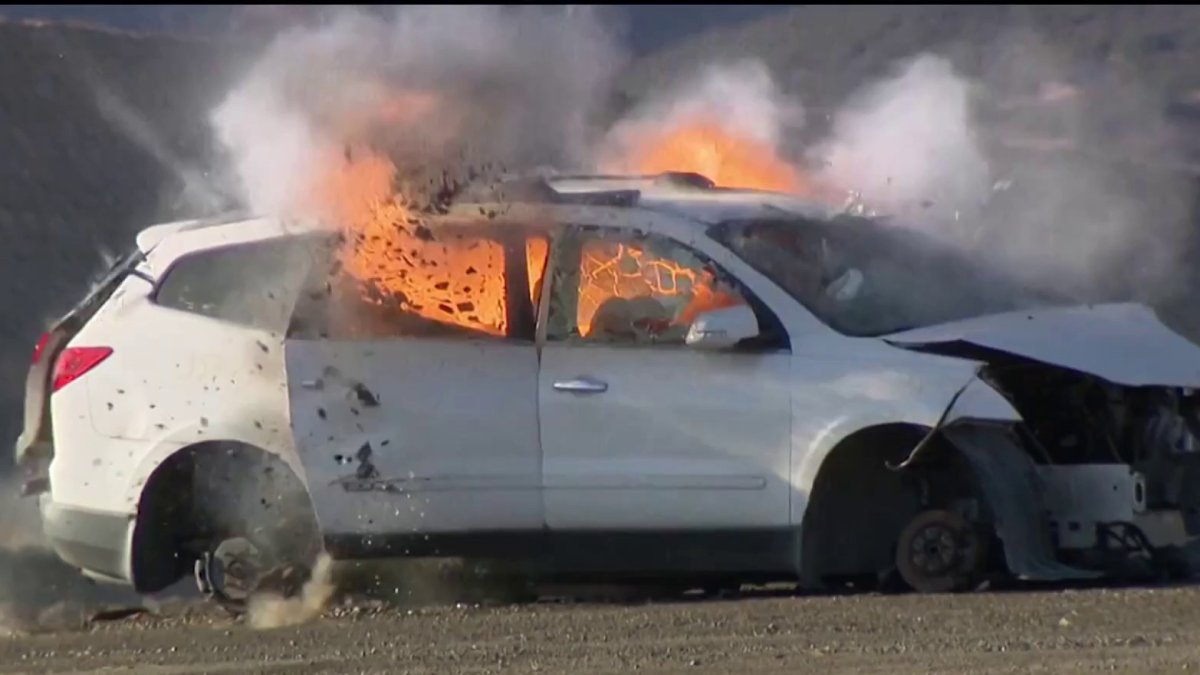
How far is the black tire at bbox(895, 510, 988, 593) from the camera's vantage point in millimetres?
8539

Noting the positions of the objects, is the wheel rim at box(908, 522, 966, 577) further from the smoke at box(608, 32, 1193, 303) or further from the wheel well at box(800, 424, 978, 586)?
the smoke at box(608, 32, 1193, 303)

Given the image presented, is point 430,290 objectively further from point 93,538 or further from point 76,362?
point 93,538

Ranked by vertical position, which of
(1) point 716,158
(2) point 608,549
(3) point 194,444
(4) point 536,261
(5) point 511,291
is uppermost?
(1) point 716,158

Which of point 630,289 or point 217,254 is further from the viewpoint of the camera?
point 217,254

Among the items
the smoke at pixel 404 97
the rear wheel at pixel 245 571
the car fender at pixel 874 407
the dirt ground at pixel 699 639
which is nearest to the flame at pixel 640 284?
the car fender at pixel 874 407

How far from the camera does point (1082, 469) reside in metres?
8.65

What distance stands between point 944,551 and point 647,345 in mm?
1350

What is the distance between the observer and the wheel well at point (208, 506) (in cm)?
877

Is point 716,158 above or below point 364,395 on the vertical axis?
above

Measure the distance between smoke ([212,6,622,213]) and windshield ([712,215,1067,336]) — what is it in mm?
1126

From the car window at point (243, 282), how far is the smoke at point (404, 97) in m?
0.31

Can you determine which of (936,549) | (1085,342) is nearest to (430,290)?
(936,549)

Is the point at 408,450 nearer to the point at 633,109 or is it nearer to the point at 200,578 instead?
the point at 200,578

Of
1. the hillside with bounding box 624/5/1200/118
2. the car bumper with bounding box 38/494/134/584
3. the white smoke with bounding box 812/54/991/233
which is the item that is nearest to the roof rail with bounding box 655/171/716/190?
the white smoke with bounding box 812/54/991/233
